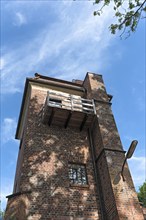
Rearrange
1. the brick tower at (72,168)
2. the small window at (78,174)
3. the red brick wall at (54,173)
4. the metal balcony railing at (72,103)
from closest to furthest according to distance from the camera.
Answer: the brick tower at (72,168) < the red brick wall at (54,173) < the small window at (78,174) < the metal balcony railing at (72,103)

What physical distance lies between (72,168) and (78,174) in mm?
391

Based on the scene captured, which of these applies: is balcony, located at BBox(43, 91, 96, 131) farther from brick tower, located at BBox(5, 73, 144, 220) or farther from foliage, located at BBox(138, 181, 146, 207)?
foliage, located at BBox(138, 181, 146, 207)

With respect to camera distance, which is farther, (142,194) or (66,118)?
(142,194)

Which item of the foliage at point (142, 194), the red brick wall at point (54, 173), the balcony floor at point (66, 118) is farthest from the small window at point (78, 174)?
the foliage at point (142, 194)

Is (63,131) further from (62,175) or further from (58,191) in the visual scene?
(58,191)

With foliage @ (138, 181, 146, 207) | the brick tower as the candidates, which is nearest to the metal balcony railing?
the brick tower

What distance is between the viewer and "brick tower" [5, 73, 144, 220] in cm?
762

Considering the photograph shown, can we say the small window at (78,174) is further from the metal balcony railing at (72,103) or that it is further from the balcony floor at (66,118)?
the metal balcony railing at (72,103)

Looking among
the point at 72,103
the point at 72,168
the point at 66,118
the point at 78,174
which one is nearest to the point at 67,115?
the point at 66,118

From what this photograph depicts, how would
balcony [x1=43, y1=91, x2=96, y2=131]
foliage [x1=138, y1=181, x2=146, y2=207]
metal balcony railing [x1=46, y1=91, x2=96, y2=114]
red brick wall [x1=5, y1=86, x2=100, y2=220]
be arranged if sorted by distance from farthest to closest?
foliage [x1=138, y1=181, x2=146, y2=207] → metal balcony railing [x1=46, y1=91, x2=96, y2=114] → balcony [x1=43, y1=91, x2=96, y2=131] → red brick wall [x1=5, y1=86, x2=100, y2=220]

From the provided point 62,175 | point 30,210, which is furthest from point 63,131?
point 30,210

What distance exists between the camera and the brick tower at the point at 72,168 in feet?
25.0

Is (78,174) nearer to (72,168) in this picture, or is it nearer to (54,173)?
(72,168)

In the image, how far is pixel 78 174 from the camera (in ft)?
30.9
